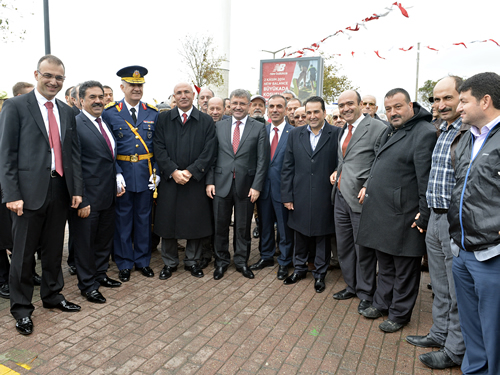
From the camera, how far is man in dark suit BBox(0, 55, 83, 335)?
3.48m

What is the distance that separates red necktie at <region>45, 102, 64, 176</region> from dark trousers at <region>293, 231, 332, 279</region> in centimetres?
280

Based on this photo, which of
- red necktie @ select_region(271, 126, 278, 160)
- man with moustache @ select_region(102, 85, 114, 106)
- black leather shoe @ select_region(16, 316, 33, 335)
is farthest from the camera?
man with moustache @ select_region(102, 85, 114, 106)

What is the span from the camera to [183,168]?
4922mm

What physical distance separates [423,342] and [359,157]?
1.87 m

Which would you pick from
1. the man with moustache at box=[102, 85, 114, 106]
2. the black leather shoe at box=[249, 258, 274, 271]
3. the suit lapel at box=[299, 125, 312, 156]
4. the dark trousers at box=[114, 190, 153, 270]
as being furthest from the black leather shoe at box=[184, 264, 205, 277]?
the man with moustache at box=[102, 85, 114, 106]

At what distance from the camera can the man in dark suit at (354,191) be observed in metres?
4.11

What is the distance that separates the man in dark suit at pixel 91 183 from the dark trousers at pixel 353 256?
266 centimetres

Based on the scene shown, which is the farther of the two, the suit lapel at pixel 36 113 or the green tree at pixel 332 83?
the green tree at pixel 332 83

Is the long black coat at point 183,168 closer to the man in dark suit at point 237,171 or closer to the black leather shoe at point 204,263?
the man in dark suit at point 237,171

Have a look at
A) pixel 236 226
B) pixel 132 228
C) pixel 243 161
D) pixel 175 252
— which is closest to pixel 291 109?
pixel 243 161

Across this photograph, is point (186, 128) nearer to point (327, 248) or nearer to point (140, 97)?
point (140, 97)

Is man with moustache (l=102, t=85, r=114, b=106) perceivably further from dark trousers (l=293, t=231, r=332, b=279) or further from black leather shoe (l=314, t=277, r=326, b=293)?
black leather shoe (l=314, t=277, r=326, b=293)

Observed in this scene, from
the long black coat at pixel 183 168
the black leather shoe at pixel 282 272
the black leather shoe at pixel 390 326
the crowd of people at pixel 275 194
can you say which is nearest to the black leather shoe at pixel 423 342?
the crowd of people at pixel 275 194

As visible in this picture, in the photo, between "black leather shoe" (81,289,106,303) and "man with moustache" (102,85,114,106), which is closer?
"black leather shoe" (81,289,106,303)
